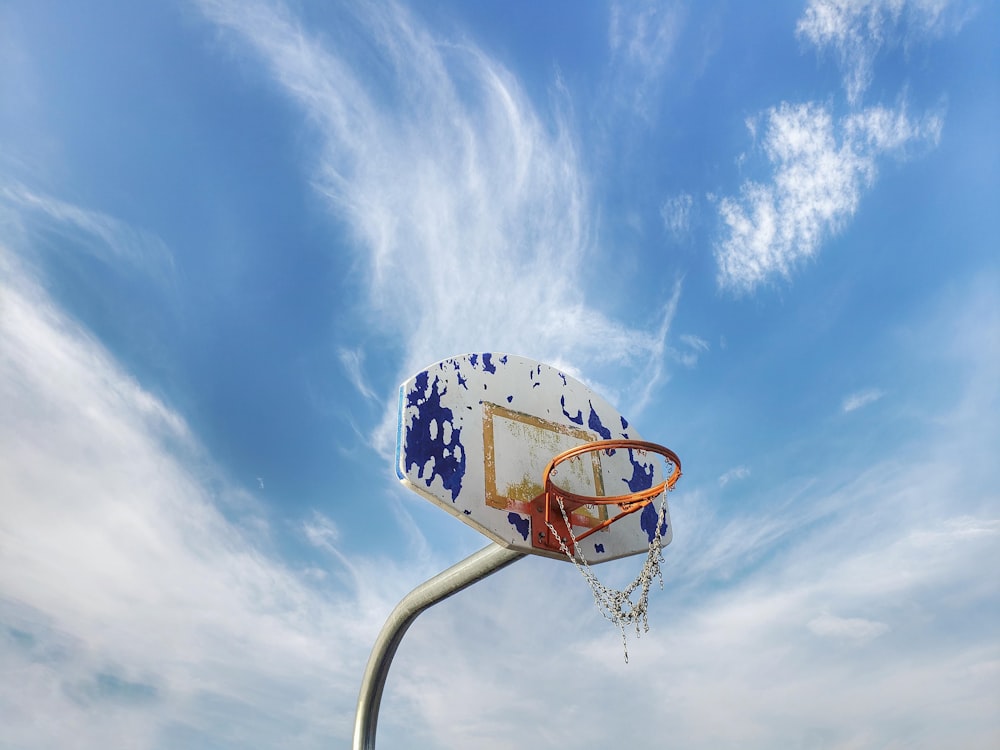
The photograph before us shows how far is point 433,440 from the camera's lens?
3.92 meters

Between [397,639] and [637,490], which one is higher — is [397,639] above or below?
below

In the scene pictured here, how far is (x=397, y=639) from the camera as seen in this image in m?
5.17

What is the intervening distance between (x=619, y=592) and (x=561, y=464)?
0.90 meters

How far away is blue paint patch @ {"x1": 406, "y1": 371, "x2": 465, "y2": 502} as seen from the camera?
379cm

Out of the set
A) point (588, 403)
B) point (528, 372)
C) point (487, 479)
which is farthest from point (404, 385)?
point (588, 403)

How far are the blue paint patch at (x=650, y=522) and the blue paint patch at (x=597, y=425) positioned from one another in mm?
599

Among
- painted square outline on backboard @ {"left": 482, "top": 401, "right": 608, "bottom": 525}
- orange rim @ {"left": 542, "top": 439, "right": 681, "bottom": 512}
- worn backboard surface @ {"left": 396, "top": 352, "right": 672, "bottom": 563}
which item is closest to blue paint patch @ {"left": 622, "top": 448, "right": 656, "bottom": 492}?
worn backboard surface @ {"left": 396, "top": 352, "right": 672, "bottom": 563}

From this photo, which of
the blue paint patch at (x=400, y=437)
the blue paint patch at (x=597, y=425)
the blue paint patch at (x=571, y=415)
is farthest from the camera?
the blue paint patch at (x=597, y=425)

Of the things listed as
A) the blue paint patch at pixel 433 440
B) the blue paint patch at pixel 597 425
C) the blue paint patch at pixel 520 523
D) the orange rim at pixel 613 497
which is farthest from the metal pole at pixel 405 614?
the blue paint patch at pixel 597 425

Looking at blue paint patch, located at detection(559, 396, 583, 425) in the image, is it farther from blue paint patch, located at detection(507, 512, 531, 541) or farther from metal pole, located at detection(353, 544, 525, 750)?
metal pole, located at detection(353, 544, 525, 750)

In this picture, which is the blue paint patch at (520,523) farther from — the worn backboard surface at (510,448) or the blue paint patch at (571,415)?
the blue paint patch at (571,415)

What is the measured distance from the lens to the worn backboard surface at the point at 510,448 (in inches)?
152

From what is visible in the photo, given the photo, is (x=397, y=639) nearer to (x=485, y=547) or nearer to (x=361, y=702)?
(x=361, y=702)

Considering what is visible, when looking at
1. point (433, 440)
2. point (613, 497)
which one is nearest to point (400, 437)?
point (433, 440)
